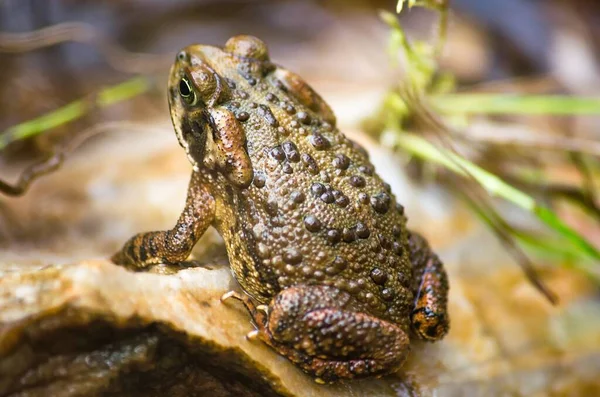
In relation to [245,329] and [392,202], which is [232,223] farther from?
[392,202]

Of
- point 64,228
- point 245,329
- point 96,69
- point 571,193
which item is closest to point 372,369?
point 245,329

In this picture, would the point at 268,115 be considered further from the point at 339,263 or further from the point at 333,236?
the point at 339,263

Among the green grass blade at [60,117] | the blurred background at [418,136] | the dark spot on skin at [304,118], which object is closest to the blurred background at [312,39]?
the blurred background at [418,136]

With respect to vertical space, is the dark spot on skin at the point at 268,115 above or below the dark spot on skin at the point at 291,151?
above

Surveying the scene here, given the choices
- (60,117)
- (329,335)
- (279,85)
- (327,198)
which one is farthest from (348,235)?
(60,117)

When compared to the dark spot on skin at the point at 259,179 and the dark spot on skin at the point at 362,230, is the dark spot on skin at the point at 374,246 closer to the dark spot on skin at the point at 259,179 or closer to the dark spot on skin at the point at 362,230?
the dark spot on skin at the point at 362,230

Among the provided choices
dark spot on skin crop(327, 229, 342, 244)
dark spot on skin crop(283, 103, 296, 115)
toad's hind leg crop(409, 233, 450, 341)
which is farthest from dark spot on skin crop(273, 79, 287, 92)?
toad's hind leg crop(409, 233, 450, 341)
